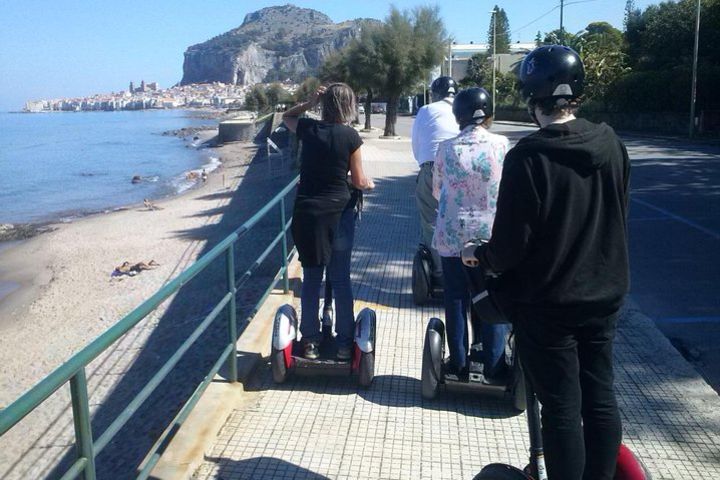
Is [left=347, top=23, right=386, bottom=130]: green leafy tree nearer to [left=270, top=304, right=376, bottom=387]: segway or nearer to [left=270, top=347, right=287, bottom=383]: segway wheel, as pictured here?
[left=270, top=304, right=376, bottom=387]: segway

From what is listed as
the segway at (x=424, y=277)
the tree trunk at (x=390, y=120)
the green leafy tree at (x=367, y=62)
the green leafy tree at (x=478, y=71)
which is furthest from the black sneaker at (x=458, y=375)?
the green leafy tree at (x=478, y=71)

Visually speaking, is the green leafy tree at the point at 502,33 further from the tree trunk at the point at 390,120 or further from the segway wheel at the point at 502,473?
the segway wheel at the point at 502,473

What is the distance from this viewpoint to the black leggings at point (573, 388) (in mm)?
2408

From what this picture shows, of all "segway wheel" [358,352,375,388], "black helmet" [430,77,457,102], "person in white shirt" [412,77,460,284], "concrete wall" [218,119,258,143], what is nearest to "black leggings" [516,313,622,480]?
"segway wheel" [358,352,375,388]

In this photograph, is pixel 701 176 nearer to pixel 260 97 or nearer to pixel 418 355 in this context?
pixel 418 355

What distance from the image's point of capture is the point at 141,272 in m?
14.6

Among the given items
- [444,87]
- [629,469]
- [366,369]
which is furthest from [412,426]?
[444,87]

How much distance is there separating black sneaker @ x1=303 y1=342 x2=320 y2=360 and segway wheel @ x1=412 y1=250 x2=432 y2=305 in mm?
1891

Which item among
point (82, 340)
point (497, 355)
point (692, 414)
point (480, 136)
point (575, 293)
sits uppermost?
point (480, 136)

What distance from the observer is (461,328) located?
412cm

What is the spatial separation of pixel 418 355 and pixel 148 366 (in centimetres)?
435

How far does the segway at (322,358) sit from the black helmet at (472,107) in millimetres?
1400

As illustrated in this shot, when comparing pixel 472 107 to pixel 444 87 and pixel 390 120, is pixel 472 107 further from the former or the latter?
pixel 390 120

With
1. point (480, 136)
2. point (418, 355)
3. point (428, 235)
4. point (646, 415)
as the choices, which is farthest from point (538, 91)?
→ point (428, 235)
